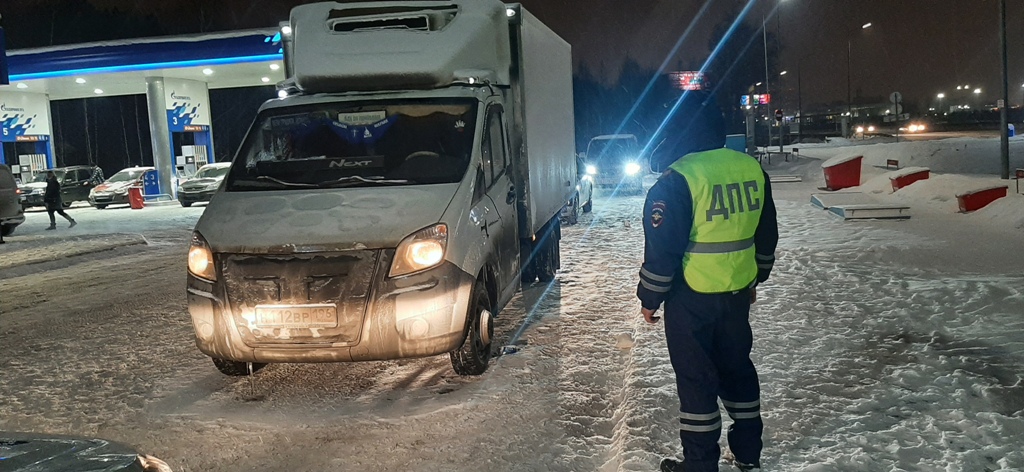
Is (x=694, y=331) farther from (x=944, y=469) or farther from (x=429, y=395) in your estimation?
(x=429, y=395)

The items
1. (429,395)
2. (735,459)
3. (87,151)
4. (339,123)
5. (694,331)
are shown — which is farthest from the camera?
(87,151)

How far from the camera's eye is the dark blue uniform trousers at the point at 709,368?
12.8 ft

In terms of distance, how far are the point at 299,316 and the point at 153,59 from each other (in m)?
26.4

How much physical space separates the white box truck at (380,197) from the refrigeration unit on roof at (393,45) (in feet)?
0.05

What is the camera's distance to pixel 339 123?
6.77 meters

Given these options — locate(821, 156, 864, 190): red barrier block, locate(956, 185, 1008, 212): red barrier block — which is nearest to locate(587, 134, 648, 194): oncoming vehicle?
locate(821, 156, 864, 190): red barrier block

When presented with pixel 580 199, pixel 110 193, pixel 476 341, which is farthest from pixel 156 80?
pixel 476 341

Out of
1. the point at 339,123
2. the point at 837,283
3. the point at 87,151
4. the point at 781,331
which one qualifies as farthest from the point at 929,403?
the point at 87,151

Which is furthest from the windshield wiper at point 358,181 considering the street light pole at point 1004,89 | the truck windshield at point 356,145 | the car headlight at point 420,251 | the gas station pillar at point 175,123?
the gas station pillar at point 175,123

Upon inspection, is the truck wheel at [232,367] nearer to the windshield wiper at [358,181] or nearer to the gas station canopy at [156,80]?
the windshield wiper at [358,181]

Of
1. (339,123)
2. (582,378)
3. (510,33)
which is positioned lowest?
(582,378)

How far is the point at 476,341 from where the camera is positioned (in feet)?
20.3

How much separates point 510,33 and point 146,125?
59.7 metres

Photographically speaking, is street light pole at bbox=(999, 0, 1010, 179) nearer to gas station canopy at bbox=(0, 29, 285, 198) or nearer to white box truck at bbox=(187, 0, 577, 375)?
white box truck at bbox=(187, 0, 577, 375)
